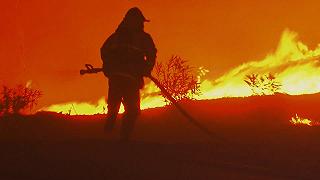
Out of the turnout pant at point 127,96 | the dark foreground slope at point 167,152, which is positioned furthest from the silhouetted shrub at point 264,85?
the turnout pant at point 127,96

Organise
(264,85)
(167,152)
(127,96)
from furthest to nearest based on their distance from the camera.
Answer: (264,85) < (127,96) < (167,152)

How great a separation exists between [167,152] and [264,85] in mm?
10472

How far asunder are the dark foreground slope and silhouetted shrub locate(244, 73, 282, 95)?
3.26 meters

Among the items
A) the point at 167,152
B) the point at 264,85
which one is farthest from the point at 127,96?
the point at 264,85

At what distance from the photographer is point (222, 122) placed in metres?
15.7

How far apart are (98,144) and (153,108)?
9.44m

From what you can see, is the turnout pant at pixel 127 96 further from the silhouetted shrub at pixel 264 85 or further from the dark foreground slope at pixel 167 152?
the silhouetted shrub at pixel 264 85

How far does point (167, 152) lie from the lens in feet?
31.5

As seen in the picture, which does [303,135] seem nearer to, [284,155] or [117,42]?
[284,155]

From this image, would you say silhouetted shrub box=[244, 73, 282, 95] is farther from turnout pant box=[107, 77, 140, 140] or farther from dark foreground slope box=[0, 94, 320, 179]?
turnout pant box=[107, 77, 140, 140]

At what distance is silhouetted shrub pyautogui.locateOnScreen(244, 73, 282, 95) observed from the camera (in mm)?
19469

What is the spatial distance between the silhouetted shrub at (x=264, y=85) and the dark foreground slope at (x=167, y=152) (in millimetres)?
3260

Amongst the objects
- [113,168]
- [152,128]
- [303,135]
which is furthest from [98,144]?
[152,128]

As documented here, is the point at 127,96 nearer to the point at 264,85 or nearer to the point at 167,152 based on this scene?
the point at 167,152
